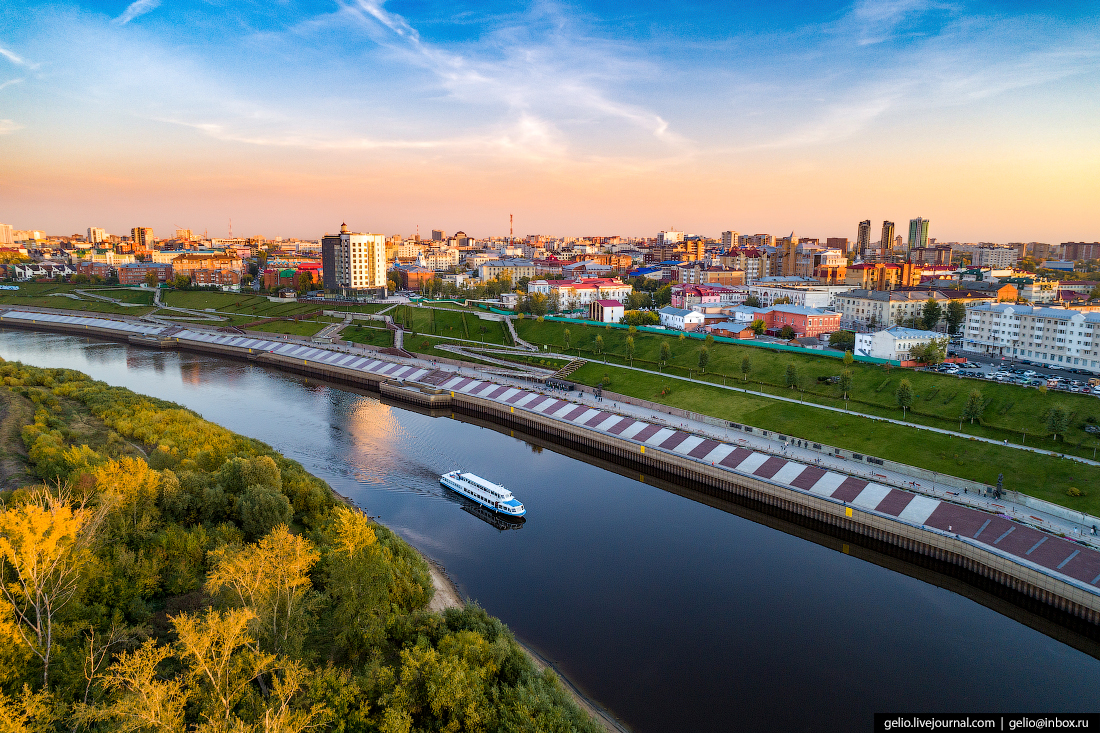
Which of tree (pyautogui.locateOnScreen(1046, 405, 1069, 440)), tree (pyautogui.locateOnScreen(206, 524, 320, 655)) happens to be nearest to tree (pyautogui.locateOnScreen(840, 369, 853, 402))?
tree (pyautogui.locateOnScreen(1046, 405, 1069, 440))

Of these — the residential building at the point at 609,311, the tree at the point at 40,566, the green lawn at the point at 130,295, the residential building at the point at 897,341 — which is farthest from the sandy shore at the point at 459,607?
the green lawn at the point at 130,295

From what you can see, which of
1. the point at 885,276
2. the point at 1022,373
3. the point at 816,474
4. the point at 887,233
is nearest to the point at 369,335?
the point at 816,474

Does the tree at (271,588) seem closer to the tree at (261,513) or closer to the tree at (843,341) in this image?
the tree at (261,513)

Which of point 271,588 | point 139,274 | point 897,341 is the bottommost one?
point 271,588

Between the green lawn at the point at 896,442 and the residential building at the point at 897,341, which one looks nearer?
the green lawn at the point at 896,442

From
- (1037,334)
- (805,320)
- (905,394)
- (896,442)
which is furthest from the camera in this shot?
(805,320)

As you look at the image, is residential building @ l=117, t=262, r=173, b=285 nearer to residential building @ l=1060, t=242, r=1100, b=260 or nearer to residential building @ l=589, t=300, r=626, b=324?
residential building @ l=589, t=300, r=626, b=324

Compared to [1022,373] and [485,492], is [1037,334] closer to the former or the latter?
[1022,373]
